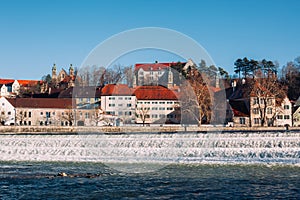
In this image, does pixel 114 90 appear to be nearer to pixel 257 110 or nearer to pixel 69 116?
pixel 69 116

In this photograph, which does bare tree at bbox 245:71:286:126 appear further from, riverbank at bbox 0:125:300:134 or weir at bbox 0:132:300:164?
weir at bbox 0:132:300:164

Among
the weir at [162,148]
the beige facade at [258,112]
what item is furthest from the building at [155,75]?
the weir at [162,148]

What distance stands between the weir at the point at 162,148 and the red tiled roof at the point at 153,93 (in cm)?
4220

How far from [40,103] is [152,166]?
47743 millimetres

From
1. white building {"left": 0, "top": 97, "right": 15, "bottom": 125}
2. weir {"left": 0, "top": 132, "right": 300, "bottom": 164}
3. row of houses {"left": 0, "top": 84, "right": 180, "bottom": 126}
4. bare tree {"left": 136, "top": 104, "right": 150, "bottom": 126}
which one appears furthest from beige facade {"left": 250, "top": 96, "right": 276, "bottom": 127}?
white building {"left": 0, "top": 97, "right": 15, "bottom": 125}

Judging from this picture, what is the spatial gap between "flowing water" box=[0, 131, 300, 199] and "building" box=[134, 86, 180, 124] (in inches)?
1556

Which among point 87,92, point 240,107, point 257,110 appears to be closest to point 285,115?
point 257,110

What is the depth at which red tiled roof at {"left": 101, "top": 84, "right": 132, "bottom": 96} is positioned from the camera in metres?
68.3

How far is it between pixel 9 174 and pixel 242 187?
10422 millimetres

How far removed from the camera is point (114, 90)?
6862 centimetres

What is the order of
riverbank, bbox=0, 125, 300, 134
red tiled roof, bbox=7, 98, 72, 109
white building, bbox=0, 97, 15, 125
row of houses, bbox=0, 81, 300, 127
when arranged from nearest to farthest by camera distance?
riverbank, bbox=0, 125, 300, 134 < row of houses, bbox=0, 81, 300, 127 < white building, bbox=0, 97, 15, 125 < red tiled roof, bbox=7, 98, 72, 109

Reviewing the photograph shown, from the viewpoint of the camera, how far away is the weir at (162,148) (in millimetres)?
24266

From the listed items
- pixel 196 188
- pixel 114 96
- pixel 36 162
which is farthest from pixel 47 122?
pixel 196 188

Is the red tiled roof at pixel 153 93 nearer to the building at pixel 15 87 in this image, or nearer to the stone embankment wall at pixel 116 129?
the stone embankment wall at pixel 116 129
